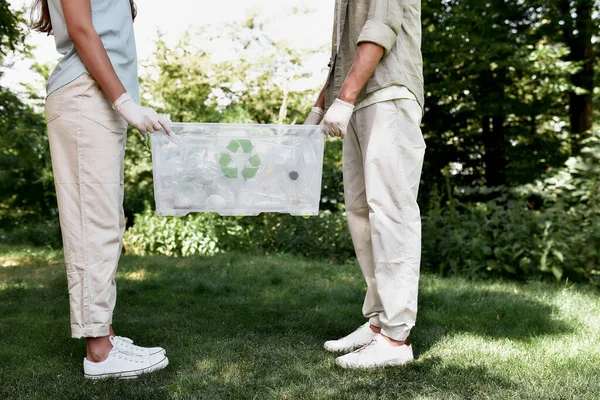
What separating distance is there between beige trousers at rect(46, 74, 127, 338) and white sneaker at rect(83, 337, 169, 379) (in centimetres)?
12

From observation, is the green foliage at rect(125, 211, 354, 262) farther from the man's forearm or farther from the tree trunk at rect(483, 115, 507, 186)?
the man's forearm

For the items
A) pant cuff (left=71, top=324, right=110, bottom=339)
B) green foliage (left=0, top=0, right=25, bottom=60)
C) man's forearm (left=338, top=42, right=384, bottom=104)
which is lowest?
pant cuff (left=71, top=324, right=110, bottom=339)

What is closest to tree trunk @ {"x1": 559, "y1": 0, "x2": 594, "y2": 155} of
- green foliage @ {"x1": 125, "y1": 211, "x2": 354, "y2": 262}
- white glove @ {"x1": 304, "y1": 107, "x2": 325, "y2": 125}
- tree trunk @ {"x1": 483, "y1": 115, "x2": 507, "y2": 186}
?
tree trunk @ {"x1": 483, "y1": 115, "x2": 507, "y2": 186}

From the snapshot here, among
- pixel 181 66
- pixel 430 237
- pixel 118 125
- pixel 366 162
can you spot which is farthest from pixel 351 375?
pixel 181 66

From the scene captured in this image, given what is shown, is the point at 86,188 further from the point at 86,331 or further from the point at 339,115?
the point at 339,115

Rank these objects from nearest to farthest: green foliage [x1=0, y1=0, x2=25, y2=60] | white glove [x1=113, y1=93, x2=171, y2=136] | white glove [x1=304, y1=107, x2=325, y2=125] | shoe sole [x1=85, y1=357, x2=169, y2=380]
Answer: white glove [x1=113, y1=93, x2=171, y2=136]
shoe sole [x1=85, y1=357, x2=169, y2=380]
white glove [x1=304, y1=107, x2=325, y2=125]
green foliage [x1=0, y1=0, x2=25, y2=60]

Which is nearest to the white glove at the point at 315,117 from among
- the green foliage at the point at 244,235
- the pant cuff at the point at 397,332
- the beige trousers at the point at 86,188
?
the beige trousers at the point at 86,188

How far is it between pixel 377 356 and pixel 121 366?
1032 millimetres

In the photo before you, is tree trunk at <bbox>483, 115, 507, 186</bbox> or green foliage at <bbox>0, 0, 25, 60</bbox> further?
tree trunk at <bbox>483, 115, 507, 186</bbox>

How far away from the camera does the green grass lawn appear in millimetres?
2107

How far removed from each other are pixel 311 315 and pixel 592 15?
7.52 metres

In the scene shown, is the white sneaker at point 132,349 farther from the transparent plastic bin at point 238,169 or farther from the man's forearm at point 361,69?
the man's forearm at point 361,69

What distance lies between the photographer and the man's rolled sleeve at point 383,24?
89.0 inches

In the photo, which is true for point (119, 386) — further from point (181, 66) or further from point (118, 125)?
point (181, 66)
